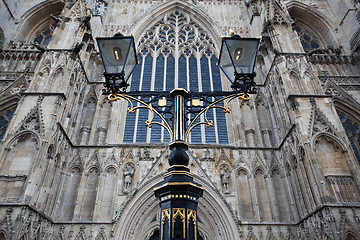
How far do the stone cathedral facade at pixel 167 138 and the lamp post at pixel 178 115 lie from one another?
17.9 ft

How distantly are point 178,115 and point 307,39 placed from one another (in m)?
16.5

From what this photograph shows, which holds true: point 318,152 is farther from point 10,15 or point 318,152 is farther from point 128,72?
point 10,15

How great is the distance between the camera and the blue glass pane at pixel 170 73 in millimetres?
14005

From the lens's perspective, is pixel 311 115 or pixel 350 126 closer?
pixel 311 115

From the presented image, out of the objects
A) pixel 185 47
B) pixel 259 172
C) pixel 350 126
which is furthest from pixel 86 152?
pixel 350 126

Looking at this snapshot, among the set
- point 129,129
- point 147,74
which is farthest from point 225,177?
point 147,74

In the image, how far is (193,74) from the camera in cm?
1457

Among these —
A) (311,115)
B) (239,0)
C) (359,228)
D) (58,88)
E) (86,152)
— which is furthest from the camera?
(239,0)

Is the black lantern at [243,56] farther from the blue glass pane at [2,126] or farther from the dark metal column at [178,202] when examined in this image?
the blue glass pane at [2,126]

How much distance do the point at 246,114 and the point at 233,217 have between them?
5.10 metres

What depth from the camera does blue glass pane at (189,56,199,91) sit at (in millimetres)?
13984

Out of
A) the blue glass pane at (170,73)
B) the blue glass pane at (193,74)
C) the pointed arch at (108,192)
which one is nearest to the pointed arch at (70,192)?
A: the pointed arch at (108,192)

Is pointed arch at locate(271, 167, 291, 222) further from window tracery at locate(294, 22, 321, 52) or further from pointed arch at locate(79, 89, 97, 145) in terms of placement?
window tracery at locate(294, 22, 321, 52)

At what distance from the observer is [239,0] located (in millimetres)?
17672
